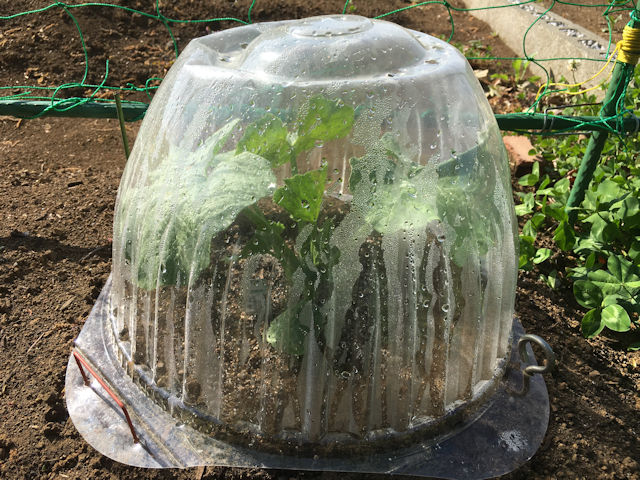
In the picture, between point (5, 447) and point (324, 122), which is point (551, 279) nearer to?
point (324, 122)

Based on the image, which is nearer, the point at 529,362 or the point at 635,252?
the point at 529,362

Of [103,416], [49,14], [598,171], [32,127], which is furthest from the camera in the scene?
[49,14]

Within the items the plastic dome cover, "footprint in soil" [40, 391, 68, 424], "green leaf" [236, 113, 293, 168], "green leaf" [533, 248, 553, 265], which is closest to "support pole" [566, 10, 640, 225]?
"green leaf" [533, 248, 553, 265]

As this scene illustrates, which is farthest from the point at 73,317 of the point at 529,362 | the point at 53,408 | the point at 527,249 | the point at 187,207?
the point at 527,249

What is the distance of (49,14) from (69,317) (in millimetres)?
3271

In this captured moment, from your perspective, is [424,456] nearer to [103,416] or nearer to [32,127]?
[103,416]

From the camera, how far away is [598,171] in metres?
2.70

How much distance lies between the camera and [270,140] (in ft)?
4.70

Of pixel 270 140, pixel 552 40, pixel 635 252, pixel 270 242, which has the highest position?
pixel 270 140

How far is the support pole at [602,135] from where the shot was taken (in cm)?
226

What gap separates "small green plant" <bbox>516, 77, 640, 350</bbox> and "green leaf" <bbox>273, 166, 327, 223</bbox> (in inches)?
48.7

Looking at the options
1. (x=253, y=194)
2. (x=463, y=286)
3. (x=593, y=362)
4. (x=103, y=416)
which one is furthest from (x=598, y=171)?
(x=103, y=416)

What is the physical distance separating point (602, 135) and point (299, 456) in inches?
69.5

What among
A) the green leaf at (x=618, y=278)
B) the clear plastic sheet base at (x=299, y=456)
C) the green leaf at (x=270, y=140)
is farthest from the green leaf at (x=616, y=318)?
the green leaf at (x=270, y=140)
